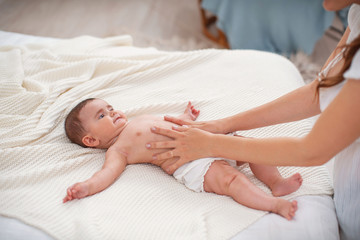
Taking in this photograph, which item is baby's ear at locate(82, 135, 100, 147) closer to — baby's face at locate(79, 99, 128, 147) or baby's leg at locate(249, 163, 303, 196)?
baby's face at locate(79, 99, 128, 147)

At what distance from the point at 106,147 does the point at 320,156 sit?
2.51 feet

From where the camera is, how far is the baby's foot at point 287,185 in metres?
1.03

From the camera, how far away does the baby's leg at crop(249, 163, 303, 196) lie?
103cm

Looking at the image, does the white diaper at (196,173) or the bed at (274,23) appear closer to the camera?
the white diaper at (196,173)

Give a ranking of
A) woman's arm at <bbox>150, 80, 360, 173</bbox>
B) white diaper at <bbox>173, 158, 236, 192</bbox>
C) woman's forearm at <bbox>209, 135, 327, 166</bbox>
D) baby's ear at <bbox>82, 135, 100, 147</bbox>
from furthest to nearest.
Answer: baby's ear at <bbox>82, 135, 100, 147</bbox> < white diaper at <bbox>173, 158, 236, 192</bbox> < woman's forearm at <bbox>209, 135, 327, 166</bbox> < woman's arm at <bbox>150, 80, 360, 173</bbox>

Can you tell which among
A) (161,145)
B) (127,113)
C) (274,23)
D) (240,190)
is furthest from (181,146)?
(274,23)

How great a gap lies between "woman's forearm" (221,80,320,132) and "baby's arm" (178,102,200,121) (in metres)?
0.17

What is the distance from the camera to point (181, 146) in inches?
42.7

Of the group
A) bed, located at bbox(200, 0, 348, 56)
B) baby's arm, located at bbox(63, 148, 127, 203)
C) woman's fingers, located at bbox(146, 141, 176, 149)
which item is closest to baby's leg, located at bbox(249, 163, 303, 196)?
woman's fingers, located at bbox(146, 141, 176, 149)

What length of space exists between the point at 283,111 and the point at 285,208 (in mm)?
319

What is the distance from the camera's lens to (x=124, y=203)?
1011mm

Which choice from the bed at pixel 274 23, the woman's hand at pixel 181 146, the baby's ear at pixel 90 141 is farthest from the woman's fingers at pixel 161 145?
the bed at pixel 274 23

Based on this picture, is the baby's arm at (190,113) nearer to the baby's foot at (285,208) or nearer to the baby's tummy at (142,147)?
the baby's tummy at (142,147)

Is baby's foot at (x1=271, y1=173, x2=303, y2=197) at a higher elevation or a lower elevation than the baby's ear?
lower
